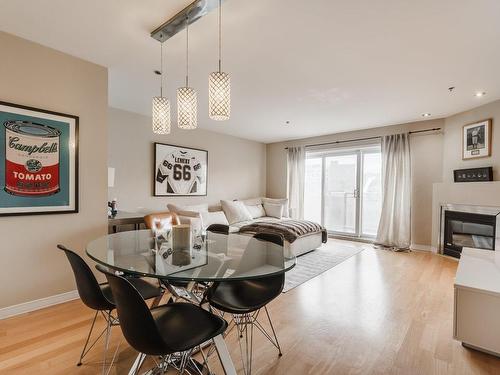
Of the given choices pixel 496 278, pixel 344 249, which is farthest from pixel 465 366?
pixel 344 249

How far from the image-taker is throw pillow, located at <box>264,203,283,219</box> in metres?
5.95

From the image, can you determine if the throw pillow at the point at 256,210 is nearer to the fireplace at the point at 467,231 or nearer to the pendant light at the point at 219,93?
the fireplace at the point at 467,231

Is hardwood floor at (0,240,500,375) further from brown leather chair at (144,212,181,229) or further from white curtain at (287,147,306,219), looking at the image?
white curtain at (287,147,306,219)

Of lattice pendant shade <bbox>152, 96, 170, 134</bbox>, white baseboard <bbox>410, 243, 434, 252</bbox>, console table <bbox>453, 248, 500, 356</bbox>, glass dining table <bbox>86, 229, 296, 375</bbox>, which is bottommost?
white baseboard <bbox>410, 243, 434, 252</bbox>

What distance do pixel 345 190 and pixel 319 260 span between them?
229 cm

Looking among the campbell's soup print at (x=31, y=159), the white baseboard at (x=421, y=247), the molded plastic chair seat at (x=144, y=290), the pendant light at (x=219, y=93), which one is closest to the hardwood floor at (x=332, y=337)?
the molded plastic chair seat at (x=144, y=290)

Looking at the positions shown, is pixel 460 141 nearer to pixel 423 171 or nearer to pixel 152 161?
pixel 423 171

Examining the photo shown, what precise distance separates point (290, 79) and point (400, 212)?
3.50 metres

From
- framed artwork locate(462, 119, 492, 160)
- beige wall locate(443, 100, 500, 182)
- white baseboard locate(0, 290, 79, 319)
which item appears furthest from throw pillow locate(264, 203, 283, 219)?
white baseboard locate(0, 290, 79, 319)

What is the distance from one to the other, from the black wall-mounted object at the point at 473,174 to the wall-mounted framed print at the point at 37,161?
5202mm

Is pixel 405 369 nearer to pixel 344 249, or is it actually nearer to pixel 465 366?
pixel 465 366

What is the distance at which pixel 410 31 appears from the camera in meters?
2.03

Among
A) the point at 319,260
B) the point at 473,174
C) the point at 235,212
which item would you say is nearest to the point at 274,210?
the point at 235,212

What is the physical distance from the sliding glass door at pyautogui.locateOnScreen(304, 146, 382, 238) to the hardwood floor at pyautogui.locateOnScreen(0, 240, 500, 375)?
2.50 m
